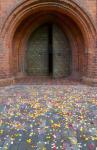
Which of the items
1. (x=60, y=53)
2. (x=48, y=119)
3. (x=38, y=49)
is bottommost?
(x=48, y=119)

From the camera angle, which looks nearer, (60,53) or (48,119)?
(48,119)

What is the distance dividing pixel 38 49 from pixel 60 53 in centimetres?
115

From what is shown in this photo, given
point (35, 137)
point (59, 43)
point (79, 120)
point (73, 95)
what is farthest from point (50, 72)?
point (35, 137)

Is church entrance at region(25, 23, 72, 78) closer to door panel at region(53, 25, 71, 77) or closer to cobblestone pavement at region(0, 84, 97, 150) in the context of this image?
door panel at region(53, 25, 71, 77)

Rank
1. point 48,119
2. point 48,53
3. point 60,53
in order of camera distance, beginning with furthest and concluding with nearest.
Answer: point 48,53 → point 60,53 → point 48,119

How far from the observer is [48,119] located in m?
5.74

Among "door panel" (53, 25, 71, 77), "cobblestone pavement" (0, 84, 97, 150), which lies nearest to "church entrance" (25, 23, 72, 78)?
"door panel" (53, 25, 71, 77)

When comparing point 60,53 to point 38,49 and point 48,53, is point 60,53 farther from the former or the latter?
point 38,49

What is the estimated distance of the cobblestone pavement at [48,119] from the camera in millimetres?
4430

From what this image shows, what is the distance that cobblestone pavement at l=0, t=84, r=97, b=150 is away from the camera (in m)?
4.43

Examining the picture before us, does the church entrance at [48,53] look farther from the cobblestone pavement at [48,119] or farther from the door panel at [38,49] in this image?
the cobblestone pavement at [48,119]

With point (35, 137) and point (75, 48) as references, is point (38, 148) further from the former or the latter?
point (75, 48)

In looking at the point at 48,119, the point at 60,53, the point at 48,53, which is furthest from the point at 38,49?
the point at 48,119

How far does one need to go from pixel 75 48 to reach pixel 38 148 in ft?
26.3
